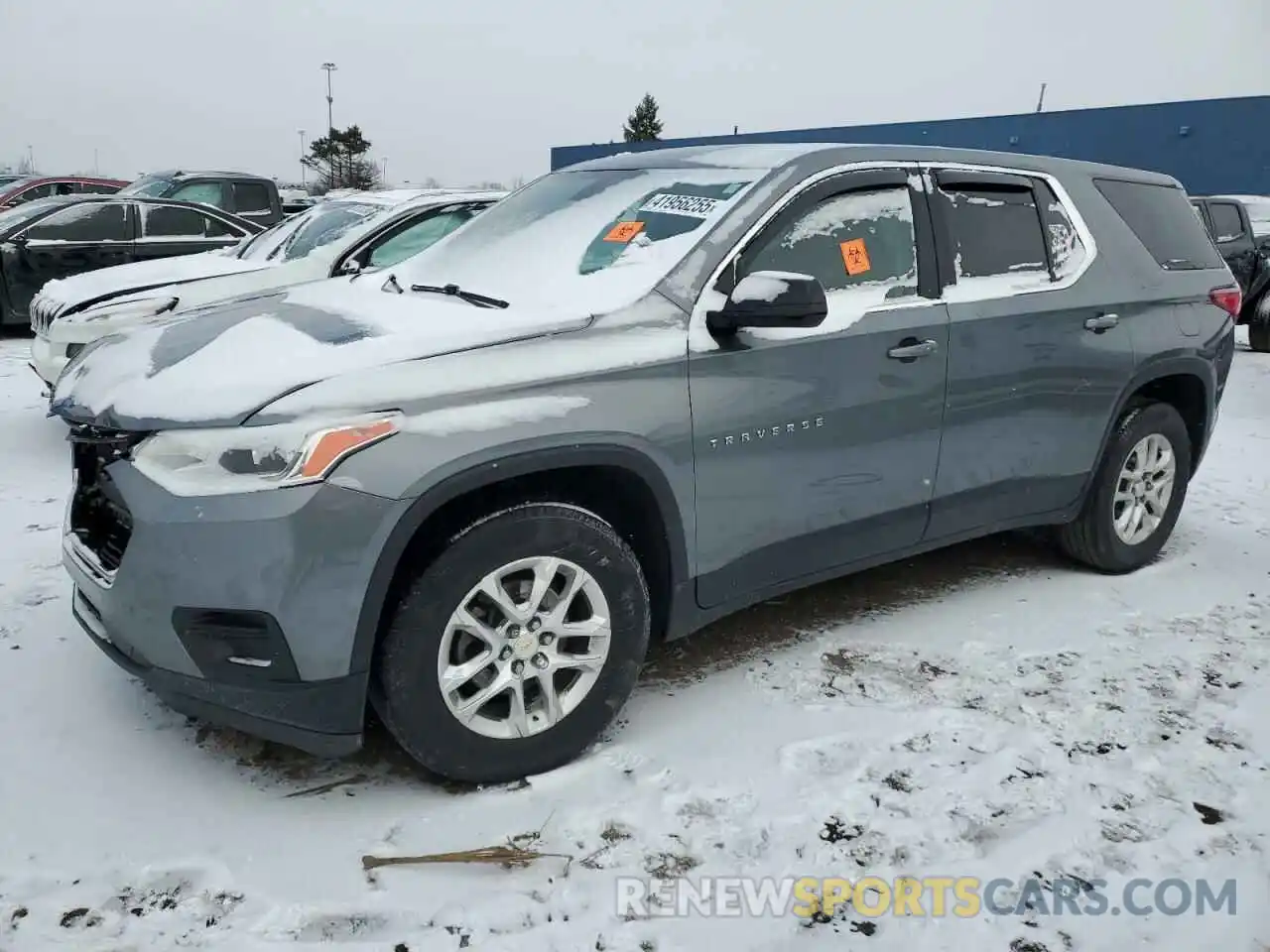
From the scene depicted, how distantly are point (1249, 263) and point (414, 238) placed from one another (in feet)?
31.0

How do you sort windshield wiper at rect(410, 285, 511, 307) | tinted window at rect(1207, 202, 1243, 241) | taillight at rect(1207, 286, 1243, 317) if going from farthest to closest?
tinted window at rect(1207, 202, 1243, 241), taillight at rect(1207, 286, 1243, 317), windshield wiper at rect(410, 285, 511, 307)

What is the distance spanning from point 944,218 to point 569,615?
6.47 feet

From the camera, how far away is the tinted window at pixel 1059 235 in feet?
13.0

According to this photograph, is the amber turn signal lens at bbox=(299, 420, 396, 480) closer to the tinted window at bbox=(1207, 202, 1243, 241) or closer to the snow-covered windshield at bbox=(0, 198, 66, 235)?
the snow-covered windshield at bbox=(0, 198, 66, 235)

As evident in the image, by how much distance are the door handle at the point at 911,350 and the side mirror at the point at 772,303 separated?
1.75 ft

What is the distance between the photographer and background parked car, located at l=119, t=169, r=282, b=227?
12281 millimetres

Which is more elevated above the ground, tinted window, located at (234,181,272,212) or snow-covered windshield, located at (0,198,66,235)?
tinted window, located at (234,181,272,212)

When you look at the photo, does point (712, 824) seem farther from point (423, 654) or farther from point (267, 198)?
point (267, 198)

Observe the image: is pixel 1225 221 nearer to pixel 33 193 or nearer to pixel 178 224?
pixel 178 224

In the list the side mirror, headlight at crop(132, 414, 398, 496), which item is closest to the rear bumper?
headlight at crop(132, 414, 398, 496)

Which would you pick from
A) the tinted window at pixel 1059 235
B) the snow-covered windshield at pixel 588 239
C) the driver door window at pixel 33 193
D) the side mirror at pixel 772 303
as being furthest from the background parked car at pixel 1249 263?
the driver door window at pixel 33 193

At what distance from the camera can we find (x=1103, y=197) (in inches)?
167

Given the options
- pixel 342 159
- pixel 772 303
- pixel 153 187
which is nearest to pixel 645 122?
pixel 342 159

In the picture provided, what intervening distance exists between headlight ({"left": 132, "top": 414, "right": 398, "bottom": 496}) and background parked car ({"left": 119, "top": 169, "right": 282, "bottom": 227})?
1069 centimetres
